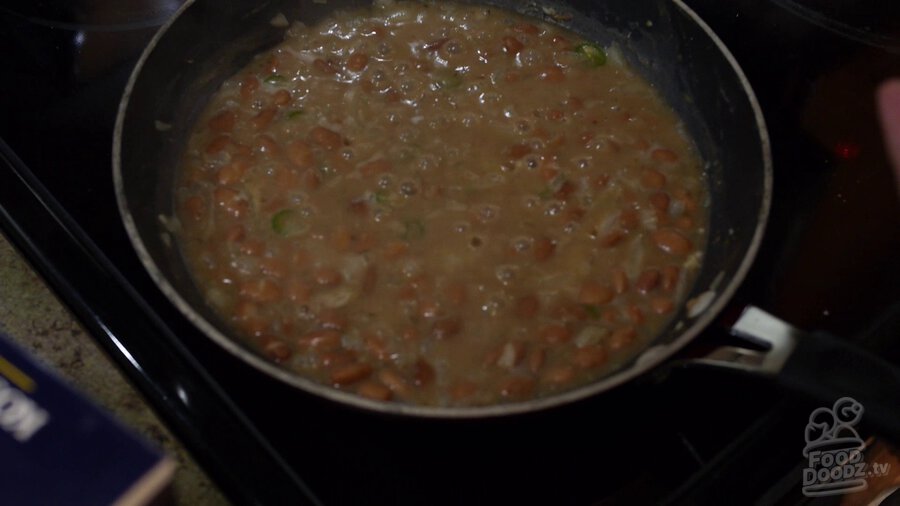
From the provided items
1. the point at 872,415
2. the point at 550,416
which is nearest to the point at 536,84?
the point at 550,416

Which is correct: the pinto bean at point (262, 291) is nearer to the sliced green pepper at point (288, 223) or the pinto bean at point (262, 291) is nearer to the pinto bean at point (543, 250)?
the sliced green pepper at point (288, 223)

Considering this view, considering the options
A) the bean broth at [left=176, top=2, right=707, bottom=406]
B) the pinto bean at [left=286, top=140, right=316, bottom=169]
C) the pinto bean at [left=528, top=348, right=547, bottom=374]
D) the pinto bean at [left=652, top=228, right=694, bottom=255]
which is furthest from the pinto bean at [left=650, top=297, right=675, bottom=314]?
the pinto bean at [left=286, top=140, right=316, bottom=169]

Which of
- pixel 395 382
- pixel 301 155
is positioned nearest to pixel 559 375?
pixel 395 382

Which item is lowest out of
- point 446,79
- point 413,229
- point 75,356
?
point 75,356

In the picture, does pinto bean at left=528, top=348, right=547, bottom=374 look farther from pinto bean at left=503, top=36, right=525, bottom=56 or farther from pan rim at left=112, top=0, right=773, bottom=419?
pinto bean at left=503, top=36, right=525, bottom=56

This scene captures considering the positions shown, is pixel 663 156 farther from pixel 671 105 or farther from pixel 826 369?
pixel 826 369

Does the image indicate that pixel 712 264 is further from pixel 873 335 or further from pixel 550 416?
pixel 550 416
